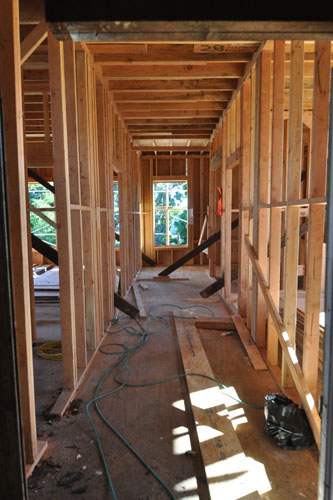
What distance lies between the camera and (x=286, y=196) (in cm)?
398

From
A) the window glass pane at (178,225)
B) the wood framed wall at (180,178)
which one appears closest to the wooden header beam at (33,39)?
the wood framed wall at (180,178)

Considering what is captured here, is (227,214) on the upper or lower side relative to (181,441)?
upper

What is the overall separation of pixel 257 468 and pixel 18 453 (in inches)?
67.5

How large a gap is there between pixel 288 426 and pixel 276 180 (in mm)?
2342

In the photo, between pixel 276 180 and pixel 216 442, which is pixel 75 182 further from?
pixel 216 442

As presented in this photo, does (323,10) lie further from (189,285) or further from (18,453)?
(189,285)

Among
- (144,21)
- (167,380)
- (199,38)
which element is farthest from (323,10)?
(167,380)

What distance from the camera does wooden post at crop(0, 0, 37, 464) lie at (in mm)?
2018

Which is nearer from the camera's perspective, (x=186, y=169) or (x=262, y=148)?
(x=262, y=148)

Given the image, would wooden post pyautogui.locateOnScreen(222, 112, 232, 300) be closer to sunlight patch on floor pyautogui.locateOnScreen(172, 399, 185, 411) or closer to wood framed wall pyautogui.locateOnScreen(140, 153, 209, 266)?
sunlight patch on floor pyautogui.locateOnScreen(172, 399, 185, 411)

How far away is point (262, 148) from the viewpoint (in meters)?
4.02

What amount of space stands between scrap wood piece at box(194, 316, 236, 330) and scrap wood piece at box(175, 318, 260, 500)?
1.24 m

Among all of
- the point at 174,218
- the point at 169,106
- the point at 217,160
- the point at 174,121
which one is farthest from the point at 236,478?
the point at 174,218

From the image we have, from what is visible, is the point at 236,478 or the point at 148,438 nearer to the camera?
the point at 236,478
